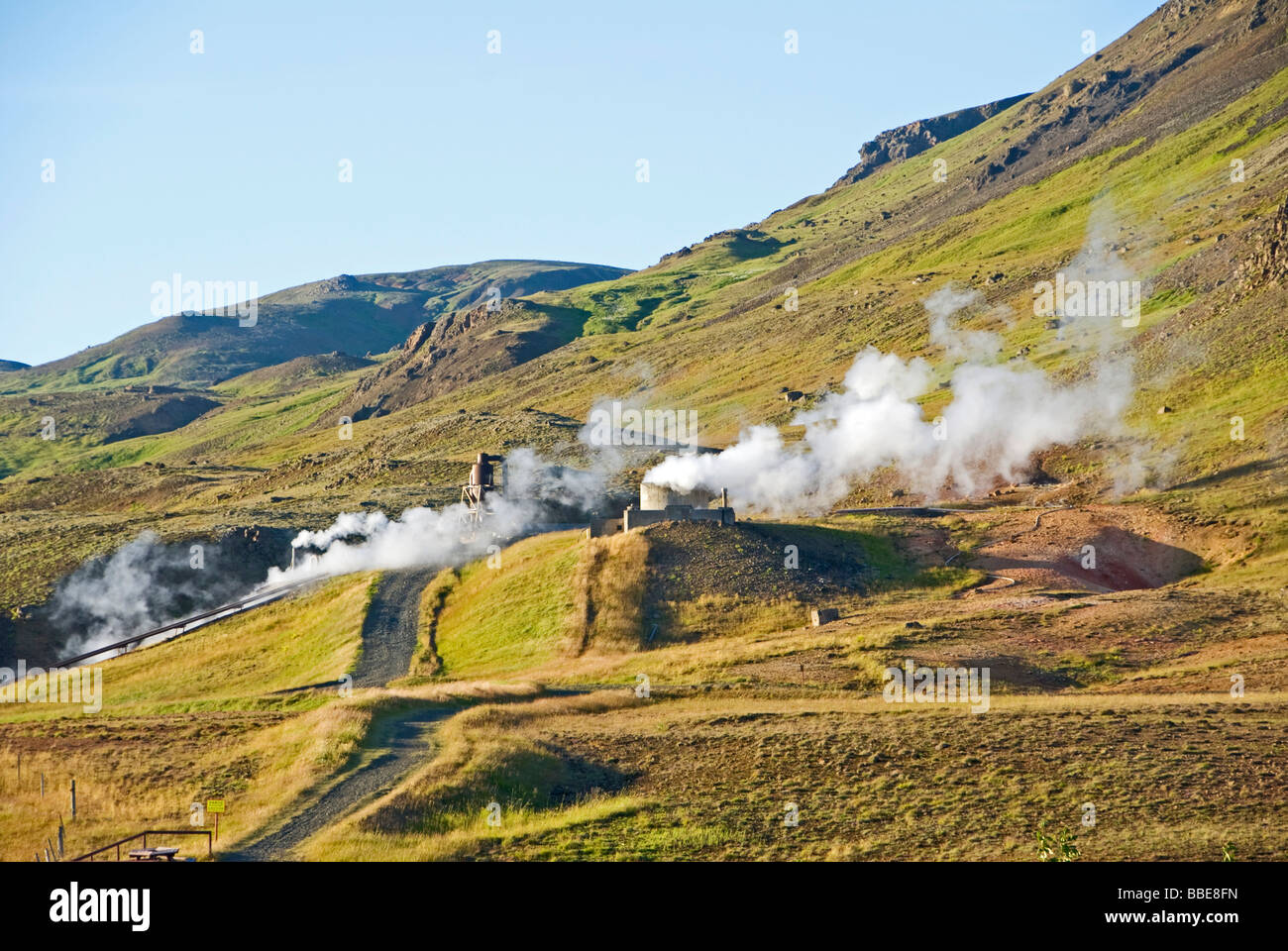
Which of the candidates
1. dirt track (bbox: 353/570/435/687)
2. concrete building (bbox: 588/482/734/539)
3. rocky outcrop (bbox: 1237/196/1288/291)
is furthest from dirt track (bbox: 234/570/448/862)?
rocky outcrop (bbox: 1237/196/1288/291)

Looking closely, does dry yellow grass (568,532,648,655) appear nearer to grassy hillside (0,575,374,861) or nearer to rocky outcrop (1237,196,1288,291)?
grassy hillside (0,575,374,861)

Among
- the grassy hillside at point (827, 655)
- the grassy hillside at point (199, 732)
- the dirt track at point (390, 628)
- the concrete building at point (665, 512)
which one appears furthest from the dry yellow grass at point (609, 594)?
the grassy hillside at point (199, 732)

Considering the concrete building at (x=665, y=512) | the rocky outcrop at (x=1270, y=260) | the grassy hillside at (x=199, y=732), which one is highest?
the rocky outcrop at (x=1270, y=260)

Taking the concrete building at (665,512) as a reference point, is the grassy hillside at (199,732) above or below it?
below

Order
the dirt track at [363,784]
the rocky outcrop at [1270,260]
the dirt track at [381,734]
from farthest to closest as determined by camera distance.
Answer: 1. the rocky outcrop at [1270,260]
2. the dirt track at [381,734]
3. the dirt track at [363,784]

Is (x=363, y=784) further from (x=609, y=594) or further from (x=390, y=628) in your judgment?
(x=390, y=628)

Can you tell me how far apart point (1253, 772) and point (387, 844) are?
24657 mm

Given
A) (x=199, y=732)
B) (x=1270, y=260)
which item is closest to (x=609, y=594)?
(x=199, y=732)

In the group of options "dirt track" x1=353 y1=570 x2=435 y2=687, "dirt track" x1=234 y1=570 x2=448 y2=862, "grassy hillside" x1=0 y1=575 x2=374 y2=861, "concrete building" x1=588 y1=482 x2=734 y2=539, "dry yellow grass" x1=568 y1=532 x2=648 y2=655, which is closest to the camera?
"dirt track" x1=234 y1=570 x2=448 y2=862

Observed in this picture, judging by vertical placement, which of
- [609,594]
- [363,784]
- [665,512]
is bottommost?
[363,784]

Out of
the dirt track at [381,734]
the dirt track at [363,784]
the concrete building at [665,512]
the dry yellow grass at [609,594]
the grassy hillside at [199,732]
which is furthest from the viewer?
the concrete building at [665,512]

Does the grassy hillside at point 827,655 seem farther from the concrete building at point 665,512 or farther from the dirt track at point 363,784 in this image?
the concrete building at point 665,512

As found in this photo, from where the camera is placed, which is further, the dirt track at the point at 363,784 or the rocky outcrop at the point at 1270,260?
the rocky outcrop at the point at 1270,260
